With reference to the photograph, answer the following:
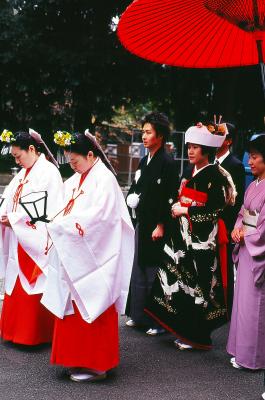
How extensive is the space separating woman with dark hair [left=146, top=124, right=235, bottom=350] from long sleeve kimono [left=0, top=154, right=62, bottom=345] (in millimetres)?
935

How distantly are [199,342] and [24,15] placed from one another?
13.1 metres

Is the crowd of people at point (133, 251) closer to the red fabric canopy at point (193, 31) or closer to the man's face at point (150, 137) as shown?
the man's face at point (150, 137)

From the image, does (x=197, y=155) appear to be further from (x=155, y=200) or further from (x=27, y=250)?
(x=27, y=250)

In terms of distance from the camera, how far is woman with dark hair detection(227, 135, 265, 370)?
389 centimetres

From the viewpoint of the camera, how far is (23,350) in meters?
4.28

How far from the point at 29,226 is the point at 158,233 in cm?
110

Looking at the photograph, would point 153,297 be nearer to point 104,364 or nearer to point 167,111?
point 104,364

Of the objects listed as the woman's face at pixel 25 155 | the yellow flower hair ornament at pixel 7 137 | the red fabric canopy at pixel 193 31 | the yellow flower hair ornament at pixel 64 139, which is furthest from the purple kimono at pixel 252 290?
the yellow flower hair ornament at pixel 7 137

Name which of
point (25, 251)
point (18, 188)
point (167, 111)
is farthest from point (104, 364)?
point (167, 111)

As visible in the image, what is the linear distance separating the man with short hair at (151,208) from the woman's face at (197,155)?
0.43 meters

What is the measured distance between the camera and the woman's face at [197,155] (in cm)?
436

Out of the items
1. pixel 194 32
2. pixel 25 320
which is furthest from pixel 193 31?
pixel 25 320

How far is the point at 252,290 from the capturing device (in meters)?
3.94

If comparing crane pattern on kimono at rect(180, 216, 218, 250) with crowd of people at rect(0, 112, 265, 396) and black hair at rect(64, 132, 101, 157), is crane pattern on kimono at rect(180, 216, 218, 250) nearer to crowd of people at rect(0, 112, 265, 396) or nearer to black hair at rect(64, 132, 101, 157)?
crowd of people at rect(0, 112, 265, 396)
